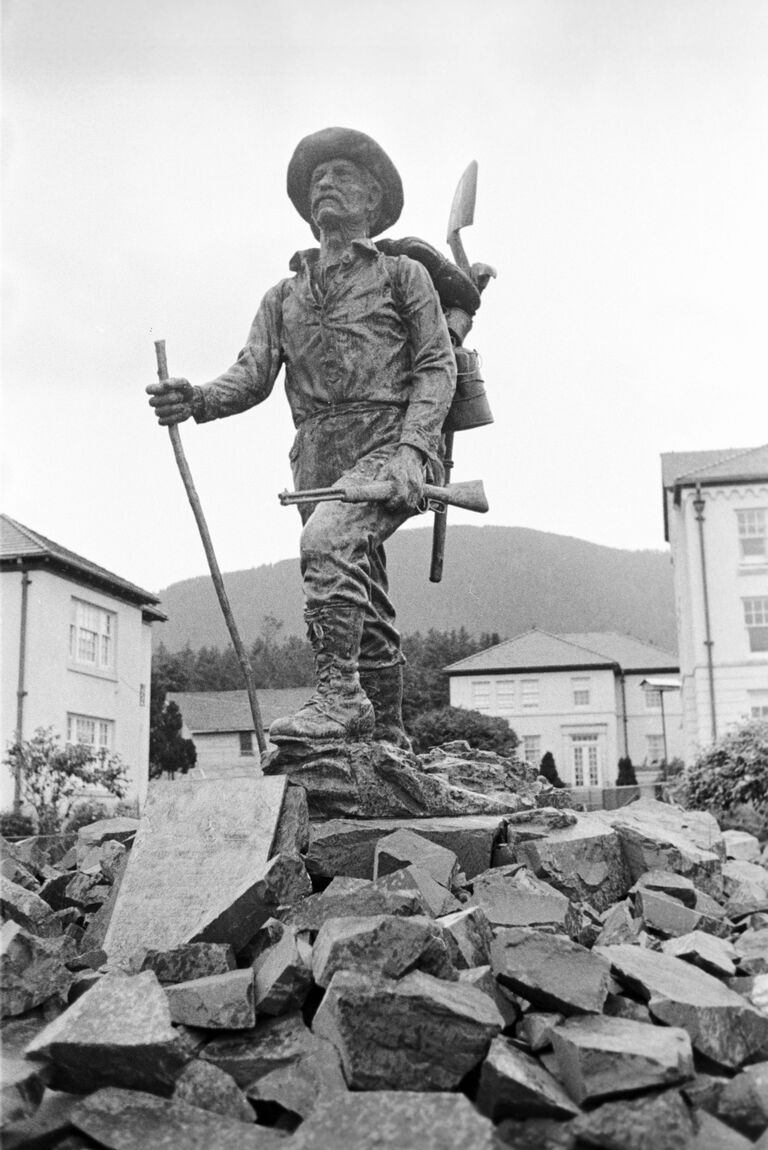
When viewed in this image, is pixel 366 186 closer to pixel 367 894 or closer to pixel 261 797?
pixel 261 797

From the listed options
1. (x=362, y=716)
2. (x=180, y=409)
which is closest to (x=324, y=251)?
(x=180, y=409)

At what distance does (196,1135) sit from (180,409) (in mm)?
3492

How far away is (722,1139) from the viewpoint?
2.43m

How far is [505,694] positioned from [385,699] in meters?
46.4

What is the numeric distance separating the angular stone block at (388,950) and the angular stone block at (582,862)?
157cm

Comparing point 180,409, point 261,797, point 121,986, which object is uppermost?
point 180,409

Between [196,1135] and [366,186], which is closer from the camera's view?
[196,1135]

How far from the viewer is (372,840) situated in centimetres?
437

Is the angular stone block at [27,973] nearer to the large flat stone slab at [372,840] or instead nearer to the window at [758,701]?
the large flat stone slab at [372,840]

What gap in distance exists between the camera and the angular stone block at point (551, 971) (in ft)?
9.78

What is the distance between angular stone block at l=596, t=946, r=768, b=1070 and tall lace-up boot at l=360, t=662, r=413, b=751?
2.33 m

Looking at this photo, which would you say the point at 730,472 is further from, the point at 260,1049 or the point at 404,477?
the point at 260,1049

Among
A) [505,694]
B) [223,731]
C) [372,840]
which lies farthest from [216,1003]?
[505,694]

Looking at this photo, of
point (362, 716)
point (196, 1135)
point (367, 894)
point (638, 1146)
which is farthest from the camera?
point (362, 716)
